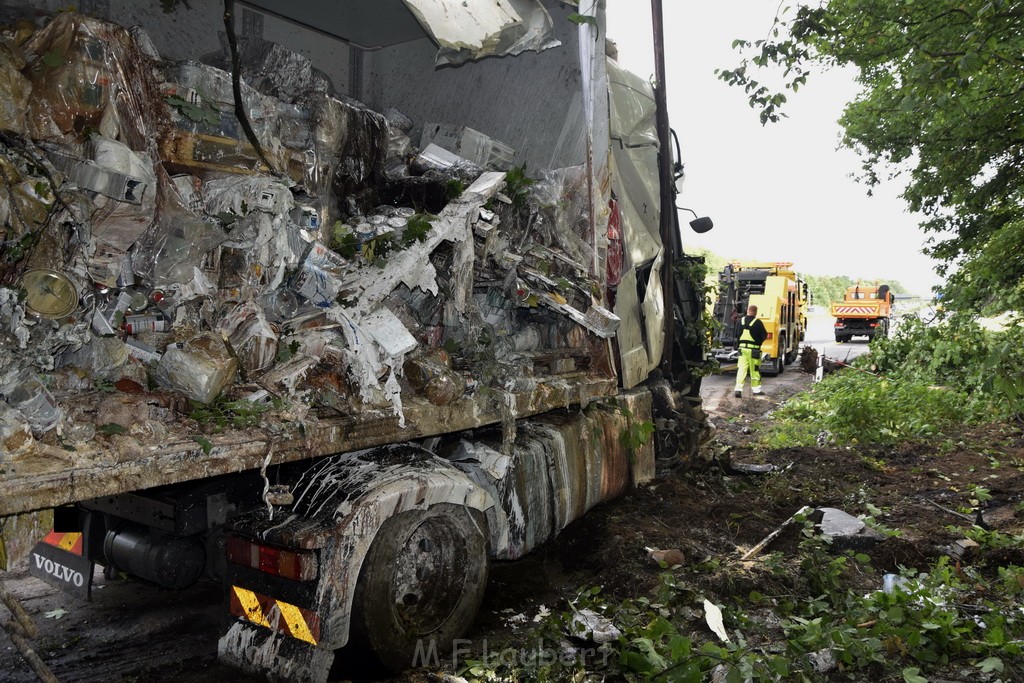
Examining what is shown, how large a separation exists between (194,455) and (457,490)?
1.13 m

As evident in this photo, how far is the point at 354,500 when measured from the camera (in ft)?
8.68

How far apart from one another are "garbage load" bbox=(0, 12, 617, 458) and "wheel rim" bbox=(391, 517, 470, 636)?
1.62ft

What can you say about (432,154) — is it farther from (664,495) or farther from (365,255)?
(664,495)

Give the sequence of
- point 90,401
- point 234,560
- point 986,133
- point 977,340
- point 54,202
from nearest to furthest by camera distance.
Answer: point 90,401 < point 54,202 < point 234,560 < point 986,133 < point 977,340

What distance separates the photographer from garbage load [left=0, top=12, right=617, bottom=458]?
234 centimetres

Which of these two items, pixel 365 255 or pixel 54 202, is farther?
pixel 365 255

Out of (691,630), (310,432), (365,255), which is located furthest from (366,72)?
(691,630)

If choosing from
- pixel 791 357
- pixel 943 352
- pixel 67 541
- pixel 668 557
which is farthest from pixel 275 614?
pixel 791 357

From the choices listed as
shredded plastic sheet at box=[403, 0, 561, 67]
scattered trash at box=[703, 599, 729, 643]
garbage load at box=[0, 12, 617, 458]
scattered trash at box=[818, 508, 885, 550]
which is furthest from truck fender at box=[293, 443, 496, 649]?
scattered trash at box=[818, 508, 885, 550]

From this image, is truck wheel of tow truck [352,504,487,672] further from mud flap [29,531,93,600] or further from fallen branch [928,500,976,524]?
fallen branch [928,500,976,524]

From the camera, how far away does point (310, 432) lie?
253 cm

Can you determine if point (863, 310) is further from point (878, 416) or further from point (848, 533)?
→ point (848, 533)

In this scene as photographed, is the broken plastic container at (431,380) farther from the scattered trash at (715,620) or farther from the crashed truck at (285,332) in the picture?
the scattered trash at (715,620)

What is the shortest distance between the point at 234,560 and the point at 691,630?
2024 mm
